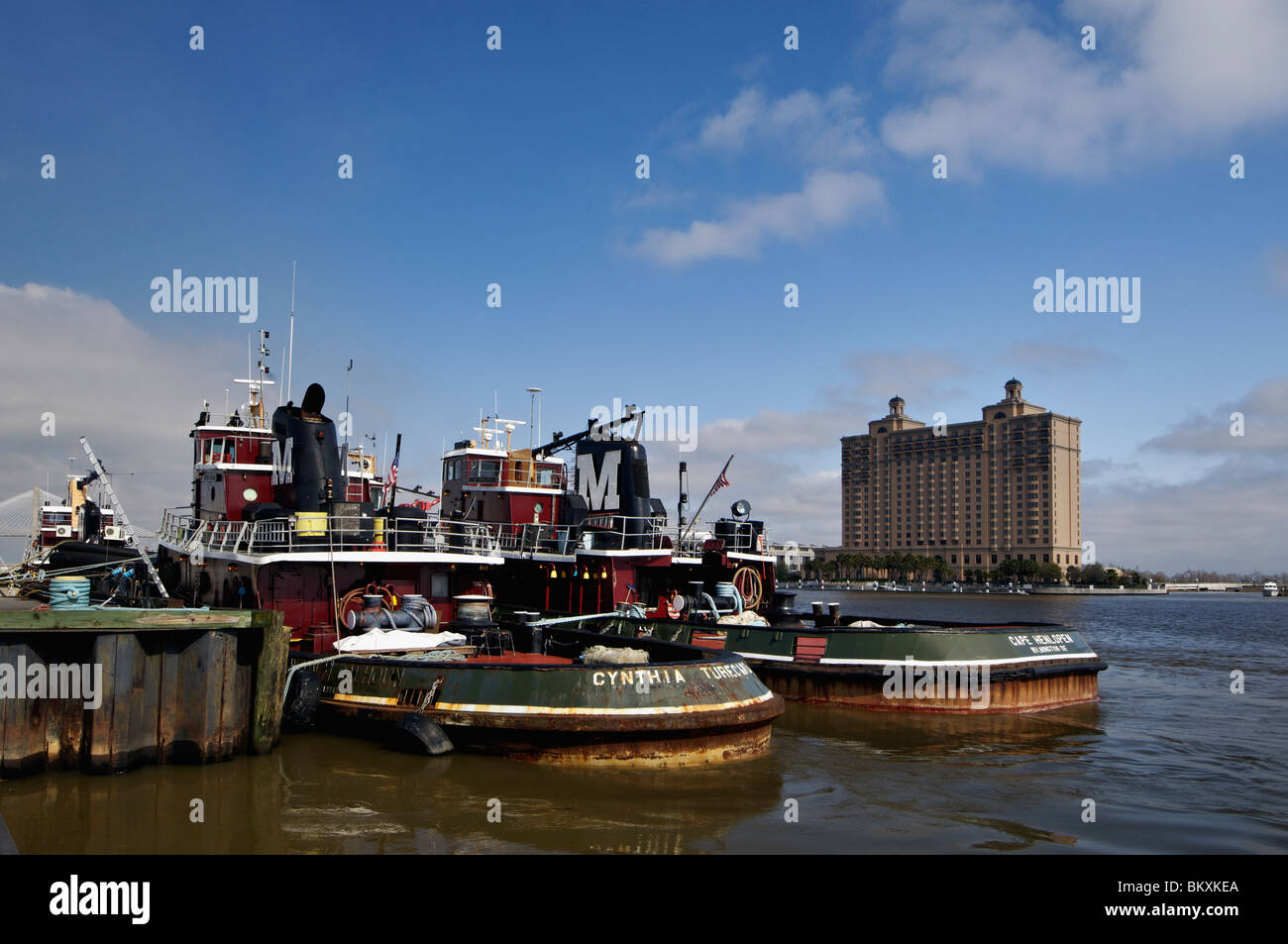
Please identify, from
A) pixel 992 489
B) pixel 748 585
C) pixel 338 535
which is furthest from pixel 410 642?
pixel 992 489

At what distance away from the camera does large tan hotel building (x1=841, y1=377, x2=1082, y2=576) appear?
16975 cm

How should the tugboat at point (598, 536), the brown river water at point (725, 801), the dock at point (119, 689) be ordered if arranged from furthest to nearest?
the tugboat at point (598, 536) < the dock at point (119, 689) < the brown river water at point (725, 801)

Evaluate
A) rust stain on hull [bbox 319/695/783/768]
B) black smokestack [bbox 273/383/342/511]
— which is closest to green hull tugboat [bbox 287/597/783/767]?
rust stain on hull [bbox 319/695/783/768]

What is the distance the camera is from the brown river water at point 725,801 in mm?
9789

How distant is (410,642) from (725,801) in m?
7.63

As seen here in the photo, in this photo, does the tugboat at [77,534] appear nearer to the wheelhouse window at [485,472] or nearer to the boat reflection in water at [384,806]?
the wheelhouse window at [485,472]

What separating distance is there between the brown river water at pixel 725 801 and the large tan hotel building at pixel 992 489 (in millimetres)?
168226

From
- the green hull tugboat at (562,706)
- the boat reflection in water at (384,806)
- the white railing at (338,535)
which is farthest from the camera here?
the white railing at (338,535)

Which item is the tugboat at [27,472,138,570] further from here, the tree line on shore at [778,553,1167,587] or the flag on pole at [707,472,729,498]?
the tree line on shore at [778,553,1167,587]


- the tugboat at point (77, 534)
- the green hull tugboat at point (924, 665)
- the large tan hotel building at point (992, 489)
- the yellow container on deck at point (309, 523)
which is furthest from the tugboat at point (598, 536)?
the large tan hotel building at point (992, 489)

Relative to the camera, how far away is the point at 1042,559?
169 m

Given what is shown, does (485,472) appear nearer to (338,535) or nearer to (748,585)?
(748,585)
